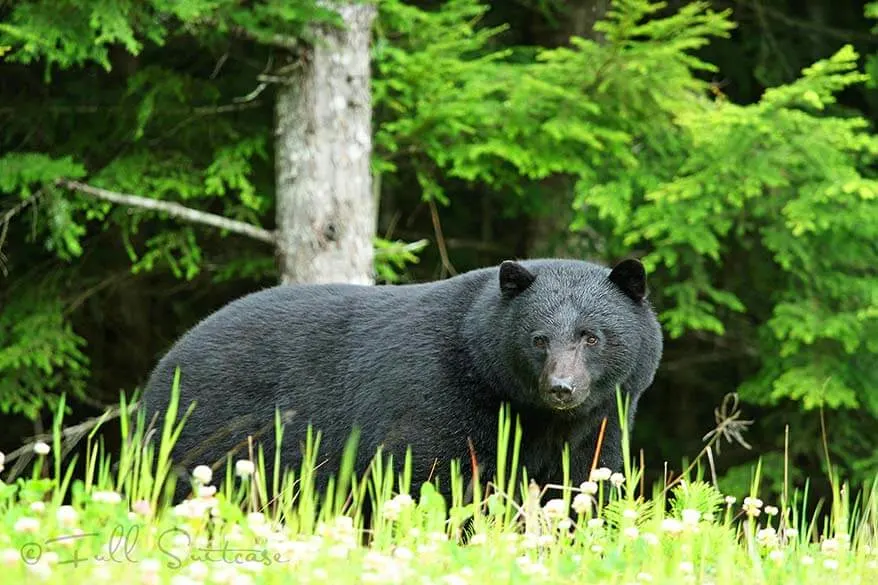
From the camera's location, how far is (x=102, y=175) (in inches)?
361

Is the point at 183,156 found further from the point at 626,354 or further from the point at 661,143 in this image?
Result: the point at 626,354

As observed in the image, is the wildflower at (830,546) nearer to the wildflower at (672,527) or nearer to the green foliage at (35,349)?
the wildflower at (672,527)

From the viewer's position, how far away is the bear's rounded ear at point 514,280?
216 inches

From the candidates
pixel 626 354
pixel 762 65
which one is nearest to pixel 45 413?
pixel 762 65

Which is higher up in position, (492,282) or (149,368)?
(492,282)

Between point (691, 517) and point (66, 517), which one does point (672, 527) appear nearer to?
point (691, 517)

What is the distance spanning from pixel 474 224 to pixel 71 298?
471 centimetres

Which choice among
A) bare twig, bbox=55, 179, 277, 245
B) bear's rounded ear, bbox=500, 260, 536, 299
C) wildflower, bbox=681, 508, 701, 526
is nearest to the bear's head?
bear's rounded ear, bbox=500, 260, 536, 299

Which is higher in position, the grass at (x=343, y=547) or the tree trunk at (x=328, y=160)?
the tree trunk at (x=328, y=160)

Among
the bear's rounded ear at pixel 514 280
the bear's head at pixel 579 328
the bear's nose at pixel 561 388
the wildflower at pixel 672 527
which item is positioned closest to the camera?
the wildflower at pixel 672 527

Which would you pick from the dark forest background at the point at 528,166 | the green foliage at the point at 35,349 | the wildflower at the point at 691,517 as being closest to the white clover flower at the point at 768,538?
the wildflower at the point at 691,517

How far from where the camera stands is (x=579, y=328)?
5418 millimetres

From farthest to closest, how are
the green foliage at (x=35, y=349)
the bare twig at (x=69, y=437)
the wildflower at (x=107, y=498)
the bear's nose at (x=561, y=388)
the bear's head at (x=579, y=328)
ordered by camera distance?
the green foliage at (x=35, y=349), the bare twig at (x=69, y=437), the bear's head at (x=579, y=328), the bear's nose at (x=561, y=388), the wildflower at (x=107, y=498)

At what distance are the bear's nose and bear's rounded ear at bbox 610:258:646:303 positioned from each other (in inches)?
27.3
